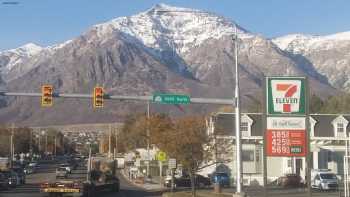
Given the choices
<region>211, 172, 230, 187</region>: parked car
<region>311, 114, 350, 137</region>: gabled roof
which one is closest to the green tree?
<region>311, 114, 350, 137</region>: gabled roof

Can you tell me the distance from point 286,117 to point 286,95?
0.80 metres

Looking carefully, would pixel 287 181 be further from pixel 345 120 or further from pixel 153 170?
pixel 153 170

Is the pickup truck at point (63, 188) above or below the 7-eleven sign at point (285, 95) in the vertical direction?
below

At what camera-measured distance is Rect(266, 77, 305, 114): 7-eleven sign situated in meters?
26.7

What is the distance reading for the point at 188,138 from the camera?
49969 mm

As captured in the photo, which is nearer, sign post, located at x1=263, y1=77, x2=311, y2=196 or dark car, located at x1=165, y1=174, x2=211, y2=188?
sign post, located at x1=263, y1=77, x2=311, y2=196

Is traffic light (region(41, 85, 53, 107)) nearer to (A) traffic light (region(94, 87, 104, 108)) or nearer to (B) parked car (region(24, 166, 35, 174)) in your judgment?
Result: (A) traffic light (region(94, 87, 104, 108))

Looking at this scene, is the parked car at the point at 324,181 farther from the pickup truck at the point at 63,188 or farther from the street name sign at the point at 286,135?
the street name sign at the point at 286,135

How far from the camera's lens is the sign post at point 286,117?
87.8 feet

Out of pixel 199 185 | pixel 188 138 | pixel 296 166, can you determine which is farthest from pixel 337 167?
pixel 188 138

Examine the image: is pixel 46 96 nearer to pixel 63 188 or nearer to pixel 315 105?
pixel 63 188

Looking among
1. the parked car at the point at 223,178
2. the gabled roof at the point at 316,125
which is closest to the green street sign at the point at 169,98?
the parked car at the point at 223,178

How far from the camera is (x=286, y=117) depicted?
27000mm

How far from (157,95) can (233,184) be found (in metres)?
30.3
